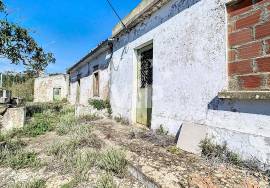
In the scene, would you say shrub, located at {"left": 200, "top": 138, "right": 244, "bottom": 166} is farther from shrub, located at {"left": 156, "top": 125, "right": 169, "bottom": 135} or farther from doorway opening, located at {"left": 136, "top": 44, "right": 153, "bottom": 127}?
doorway opening, located at {"left": 136, "top": 44, "right": 153, "bottom": 127}

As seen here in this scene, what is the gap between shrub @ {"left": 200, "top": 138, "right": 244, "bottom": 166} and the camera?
328 centimetres

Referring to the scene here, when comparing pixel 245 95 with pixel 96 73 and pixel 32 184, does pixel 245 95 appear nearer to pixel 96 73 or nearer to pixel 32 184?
pixel 32 184

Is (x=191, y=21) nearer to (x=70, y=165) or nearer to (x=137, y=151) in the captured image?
(x=137, y=151)

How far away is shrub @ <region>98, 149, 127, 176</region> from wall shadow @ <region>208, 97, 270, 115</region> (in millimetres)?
1782

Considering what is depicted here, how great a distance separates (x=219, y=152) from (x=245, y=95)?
103cm

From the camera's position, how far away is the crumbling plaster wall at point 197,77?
10.5ft

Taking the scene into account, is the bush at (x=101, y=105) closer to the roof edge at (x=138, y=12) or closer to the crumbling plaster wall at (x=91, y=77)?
the crumbling plaster wall at (x=91, y=77)

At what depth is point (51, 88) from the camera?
21.4 meters

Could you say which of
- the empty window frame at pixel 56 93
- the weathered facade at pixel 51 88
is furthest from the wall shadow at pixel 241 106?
the empty window frame at pixel 56 93

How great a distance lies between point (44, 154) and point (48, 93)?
18.3m

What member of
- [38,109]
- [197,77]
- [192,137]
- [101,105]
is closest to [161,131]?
[192,137]

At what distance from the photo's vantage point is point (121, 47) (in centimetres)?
809

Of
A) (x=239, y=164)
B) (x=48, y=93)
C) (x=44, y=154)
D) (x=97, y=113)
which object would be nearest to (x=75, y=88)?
(x=48, y=93)

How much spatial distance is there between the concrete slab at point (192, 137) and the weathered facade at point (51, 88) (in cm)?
1812
